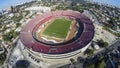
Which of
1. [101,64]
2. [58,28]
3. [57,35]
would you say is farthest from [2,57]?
[101,64]

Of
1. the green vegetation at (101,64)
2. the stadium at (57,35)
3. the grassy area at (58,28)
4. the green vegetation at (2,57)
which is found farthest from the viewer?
the grassy area at (58,28)

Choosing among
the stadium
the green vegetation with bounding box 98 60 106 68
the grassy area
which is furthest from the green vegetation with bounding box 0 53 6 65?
the green vegetation with bounding box 98 60 106 68

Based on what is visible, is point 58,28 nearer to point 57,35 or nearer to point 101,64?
point 57,35

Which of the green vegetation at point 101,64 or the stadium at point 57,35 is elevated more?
the stadium at point 57,35

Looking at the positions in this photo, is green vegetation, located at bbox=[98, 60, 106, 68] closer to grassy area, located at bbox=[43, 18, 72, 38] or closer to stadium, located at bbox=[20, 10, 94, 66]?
stadium, located at bbox=[20, 10, 94, 66]

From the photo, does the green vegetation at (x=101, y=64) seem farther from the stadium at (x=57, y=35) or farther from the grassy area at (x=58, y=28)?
the grassy area at (x=58, y=28)

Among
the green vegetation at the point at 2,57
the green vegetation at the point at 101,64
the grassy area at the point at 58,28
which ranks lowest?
the green vegetation at the point at 2,57

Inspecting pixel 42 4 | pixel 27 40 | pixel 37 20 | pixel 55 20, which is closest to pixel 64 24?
pixel 55 20

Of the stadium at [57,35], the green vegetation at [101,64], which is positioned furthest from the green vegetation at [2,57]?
the green vegetation at [101,64]
